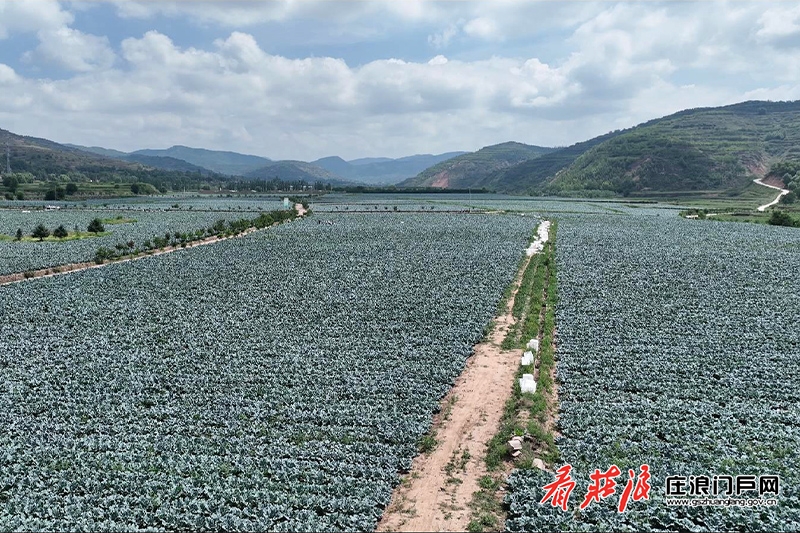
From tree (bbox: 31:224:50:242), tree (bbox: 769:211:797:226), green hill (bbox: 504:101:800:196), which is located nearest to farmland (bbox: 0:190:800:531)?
tree (bbox: 31:224:50:242)

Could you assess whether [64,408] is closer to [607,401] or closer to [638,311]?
[607,401]

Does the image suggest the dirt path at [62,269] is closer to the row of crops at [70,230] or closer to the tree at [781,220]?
the row of crops at [70,230]

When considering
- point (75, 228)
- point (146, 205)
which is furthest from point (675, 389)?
point (146, 205)

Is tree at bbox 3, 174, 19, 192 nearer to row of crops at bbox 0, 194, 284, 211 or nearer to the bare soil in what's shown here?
row of crops at bbox 0, 194, 284, 211

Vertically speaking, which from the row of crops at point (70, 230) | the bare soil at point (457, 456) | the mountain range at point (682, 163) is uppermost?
the mountain range at point (682, 163)

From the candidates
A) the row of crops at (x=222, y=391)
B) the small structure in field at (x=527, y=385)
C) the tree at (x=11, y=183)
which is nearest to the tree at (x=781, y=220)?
the row of crops at (x=222, y=391)
